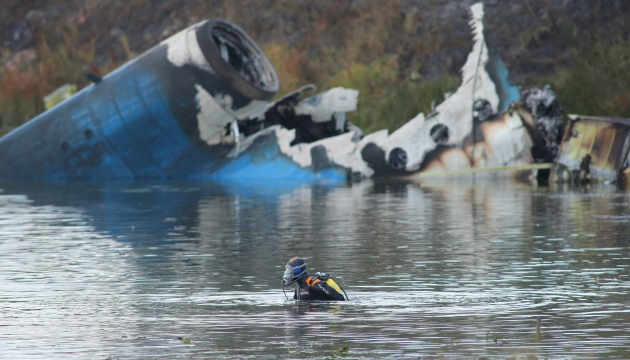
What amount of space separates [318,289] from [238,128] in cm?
2444

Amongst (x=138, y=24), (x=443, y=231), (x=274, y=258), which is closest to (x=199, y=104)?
(x=443, y=231)

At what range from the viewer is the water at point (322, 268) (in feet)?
36.0

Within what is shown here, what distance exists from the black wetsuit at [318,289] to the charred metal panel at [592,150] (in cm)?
2022

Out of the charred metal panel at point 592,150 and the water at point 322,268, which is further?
the charred metal panel at point 592,150

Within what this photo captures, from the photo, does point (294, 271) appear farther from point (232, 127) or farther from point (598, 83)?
point (598, 83)

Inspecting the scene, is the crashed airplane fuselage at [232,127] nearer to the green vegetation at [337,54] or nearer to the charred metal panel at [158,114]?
the charred metal panel at [158,114]

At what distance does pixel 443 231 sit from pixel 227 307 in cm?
895

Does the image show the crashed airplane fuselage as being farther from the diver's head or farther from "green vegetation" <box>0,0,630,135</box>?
the diver's head

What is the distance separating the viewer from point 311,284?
13.4 m

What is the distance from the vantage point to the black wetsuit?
43.8 feet

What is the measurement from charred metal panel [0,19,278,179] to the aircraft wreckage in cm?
4

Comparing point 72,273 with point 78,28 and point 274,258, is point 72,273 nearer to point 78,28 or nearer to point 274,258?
point 274,258

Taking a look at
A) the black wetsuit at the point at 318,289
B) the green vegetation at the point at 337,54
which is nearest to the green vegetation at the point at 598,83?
the green vegetation at the point at 337,54

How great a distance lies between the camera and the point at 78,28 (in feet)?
223
